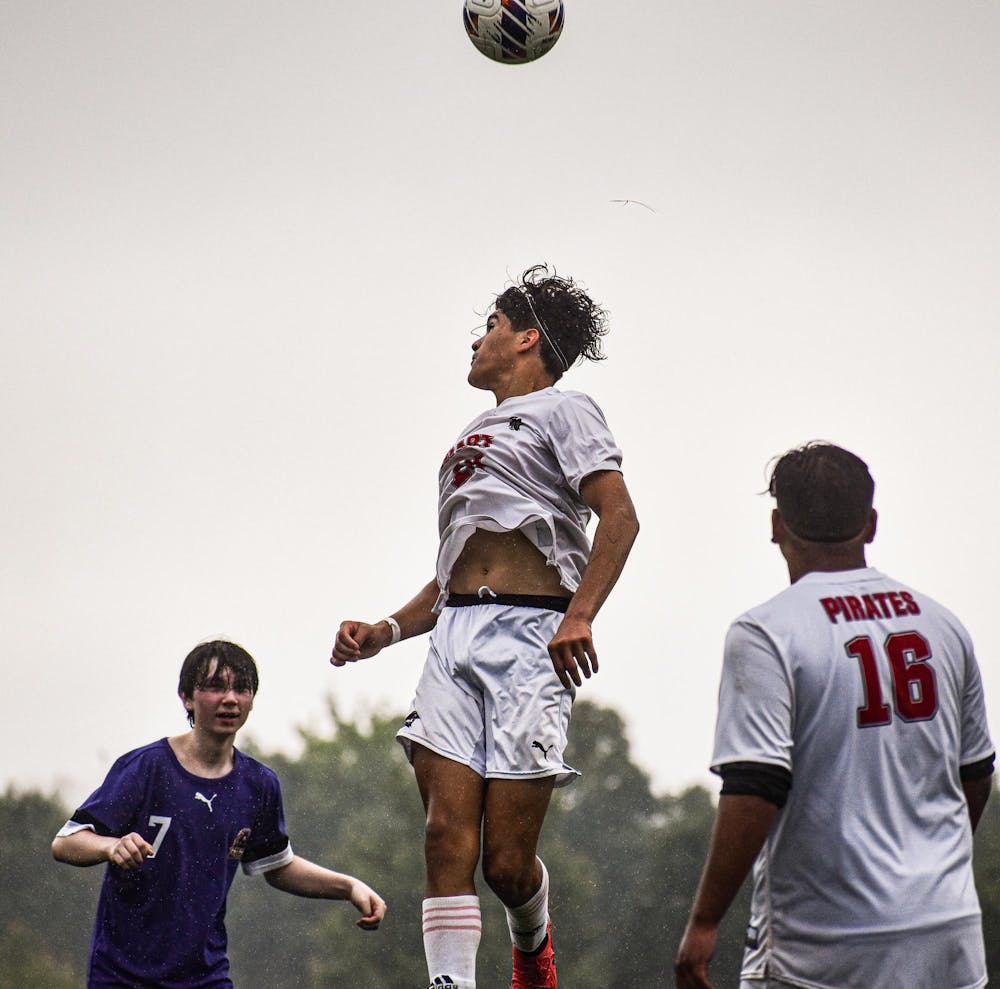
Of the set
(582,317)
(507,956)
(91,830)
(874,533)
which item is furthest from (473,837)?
(507,956)

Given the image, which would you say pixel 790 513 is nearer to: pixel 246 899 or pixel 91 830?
pixel 91 830

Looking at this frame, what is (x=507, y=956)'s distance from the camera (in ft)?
94.6

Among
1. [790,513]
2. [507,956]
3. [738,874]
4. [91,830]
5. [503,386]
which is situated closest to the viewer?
[738,874]

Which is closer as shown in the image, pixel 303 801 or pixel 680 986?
pixel 680 986

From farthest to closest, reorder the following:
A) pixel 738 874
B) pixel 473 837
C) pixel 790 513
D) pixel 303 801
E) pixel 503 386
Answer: pixel 303 801
pixel 503 386
pixel 473 837
pixel 790 513
pixel 738 874

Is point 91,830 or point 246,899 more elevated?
point 91,830

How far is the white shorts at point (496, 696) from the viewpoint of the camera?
13.4 feet

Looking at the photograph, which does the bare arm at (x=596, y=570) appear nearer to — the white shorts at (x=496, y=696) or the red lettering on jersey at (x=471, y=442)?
the white shorts at (x=496, y=696)

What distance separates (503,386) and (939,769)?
259cm

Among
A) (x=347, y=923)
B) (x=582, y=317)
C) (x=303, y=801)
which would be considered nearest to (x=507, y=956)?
(x=347, y=923)

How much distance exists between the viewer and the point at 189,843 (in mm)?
4555

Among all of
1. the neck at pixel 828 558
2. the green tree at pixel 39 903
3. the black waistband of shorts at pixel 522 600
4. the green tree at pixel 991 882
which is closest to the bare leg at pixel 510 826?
the black waistband of shorts at pixel 522 600

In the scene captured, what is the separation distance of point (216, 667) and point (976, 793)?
9.16ft

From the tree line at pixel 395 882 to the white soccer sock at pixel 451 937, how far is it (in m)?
25.2
